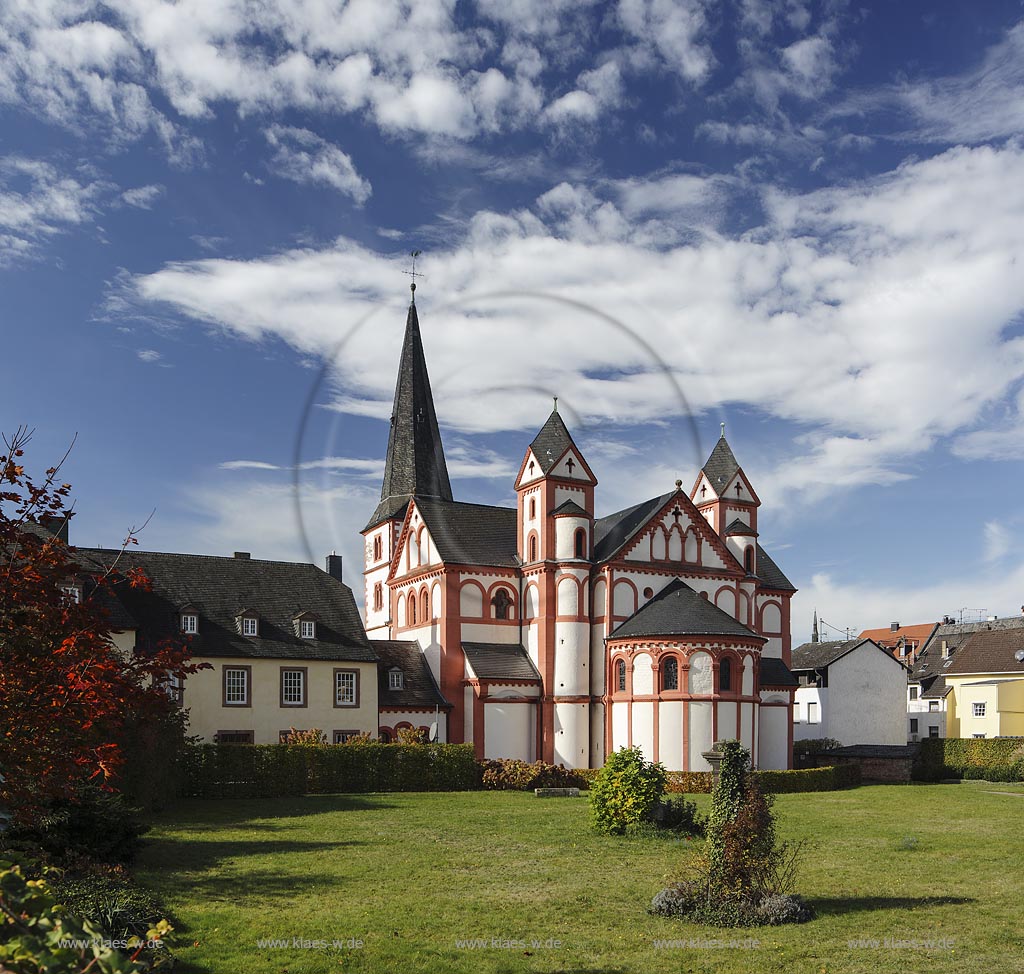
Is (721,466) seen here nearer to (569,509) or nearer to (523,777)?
(569,509)

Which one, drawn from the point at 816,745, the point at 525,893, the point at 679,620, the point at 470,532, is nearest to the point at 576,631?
the point at 679,620

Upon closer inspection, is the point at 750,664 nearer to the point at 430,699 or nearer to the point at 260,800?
the point at 430,699

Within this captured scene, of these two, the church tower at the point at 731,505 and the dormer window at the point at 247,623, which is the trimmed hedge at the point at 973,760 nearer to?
the church tower at the point at 731,505

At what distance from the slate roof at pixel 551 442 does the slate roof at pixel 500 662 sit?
1062cm

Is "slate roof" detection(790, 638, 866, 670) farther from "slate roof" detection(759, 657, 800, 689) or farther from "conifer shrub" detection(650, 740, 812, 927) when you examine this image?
"conifer shrub" detection(650, 740, 812, 927)

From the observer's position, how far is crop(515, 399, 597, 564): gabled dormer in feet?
188

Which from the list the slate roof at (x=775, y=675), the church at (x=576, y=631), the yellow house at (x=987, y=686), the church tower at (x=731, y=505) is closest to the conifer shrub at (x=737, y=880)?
the church at (x=576, y=631)

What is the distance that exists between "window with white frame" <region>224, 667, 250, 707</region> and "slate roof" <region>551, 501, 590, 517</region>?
19.1 metres

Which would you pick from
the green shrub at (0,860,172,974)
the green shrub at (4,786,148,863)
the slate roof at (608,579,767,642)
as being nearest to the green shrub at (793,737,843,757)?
the slate roof at (608,579,767,642)

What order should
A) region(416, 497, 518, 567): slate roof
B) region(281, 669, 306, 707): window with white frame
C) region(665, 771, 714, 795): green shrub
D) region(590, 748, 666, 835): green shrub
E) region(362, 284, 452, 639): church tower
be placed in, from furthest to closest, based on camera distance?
region(362, 284, 452, 639): church tower → region(416, 497, 518, 567): slate roof → region(281, 669, 306, 707): window with white frame → region(665, 771, 714, 795): green shrub → region(590, 748, 666, 835): green shrub

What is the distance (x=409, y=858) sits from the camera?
24984 millimetres

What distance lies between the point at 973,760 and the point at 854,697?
938cm

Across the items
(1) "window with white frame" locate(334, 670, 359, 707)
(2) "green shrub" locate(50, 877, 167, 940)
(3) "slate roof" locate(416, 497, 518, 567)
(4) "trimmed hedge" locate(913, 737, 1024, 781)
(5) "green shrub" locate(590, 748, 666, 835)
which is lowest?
(4) "trimmed hedge" locate(913, 737, 1024, 781)

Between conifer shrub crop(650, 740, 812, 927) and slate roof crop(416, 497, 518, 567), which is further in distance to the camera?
slate roof crop(416, 497, 518, 567)
